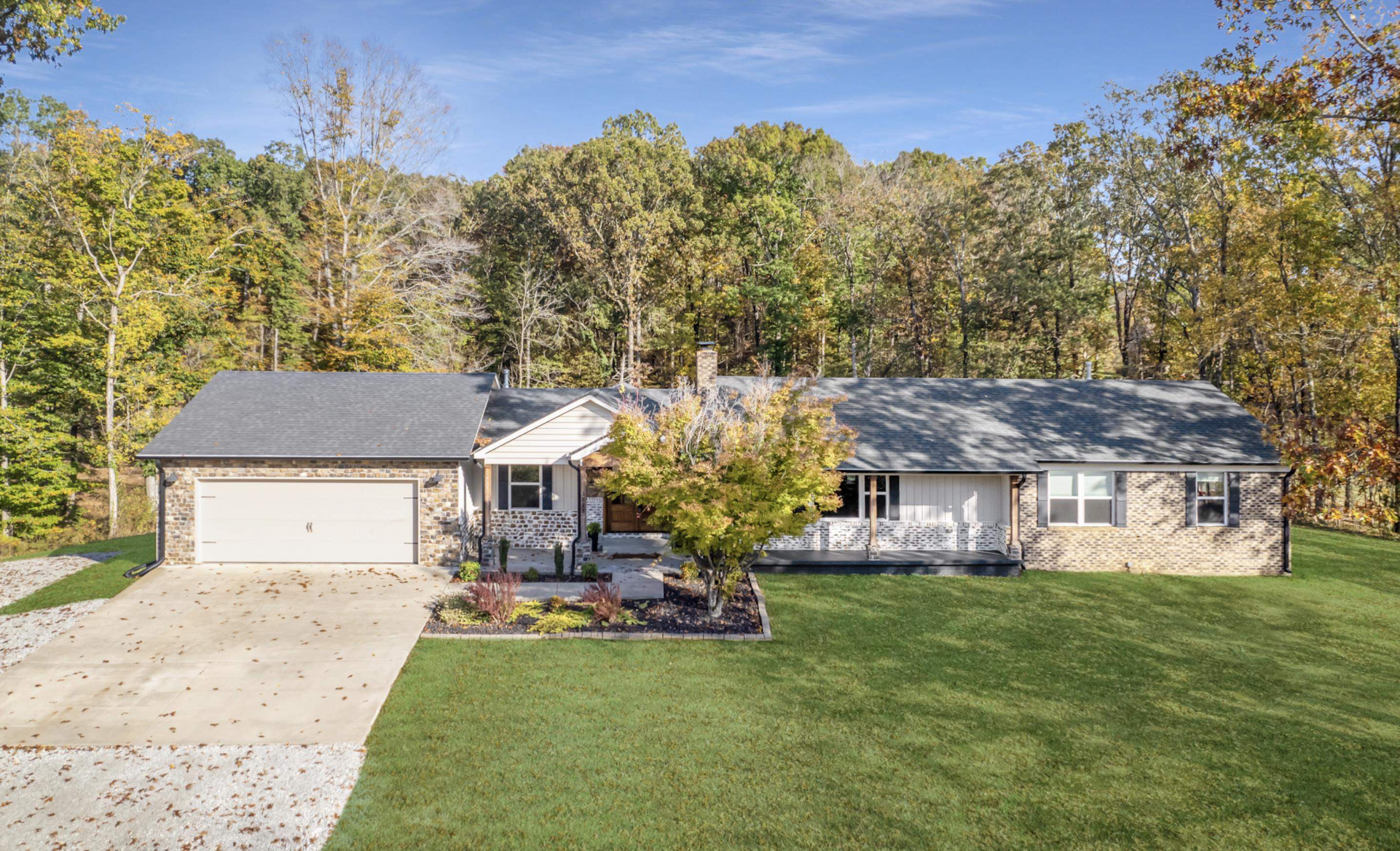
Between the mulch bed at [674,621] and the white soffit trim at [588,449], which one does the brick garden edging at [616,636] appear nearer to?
the mulch bed at [674,621]

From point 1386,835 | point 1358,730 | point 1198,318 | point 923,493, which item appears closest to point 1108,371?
point 1198,318

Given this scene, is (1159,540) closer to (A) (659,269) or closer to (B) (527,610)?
(B) (527,610)

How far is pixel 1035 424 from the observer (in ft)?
Result: 62.2

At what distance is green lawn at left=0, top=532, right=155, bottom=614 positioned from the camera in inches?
556

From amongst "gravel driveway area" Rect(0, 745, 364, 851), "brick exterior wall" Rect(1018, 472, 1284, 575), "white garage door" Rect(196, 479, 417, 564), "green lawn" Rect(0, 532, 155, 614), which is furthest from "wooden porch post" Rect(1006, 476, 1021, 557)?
"green lawn" Rect(0, 532, 155, 614)

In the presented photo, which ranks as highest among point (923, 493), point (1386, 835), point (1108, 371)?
point (1108, 371)

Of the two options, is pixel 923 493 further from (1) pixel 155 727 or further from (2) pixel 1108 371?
(2) pixel 1108 371

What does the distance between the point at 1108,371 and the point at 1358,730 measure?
1231 inches

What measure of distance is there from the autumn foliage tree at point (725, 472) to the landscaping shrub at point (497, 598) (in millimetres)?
2542

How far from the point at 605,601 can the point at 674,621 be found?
1324 mm

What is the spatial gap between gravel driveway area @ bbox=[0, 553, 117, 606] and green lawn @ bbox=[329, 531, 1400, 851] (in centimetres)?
1023

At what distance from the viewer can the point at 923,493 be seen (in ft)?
58.0

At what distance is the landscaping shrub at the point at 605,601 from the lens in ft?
41.4

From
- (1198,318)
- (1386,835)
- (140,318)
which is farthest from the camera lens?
(1198,318)
